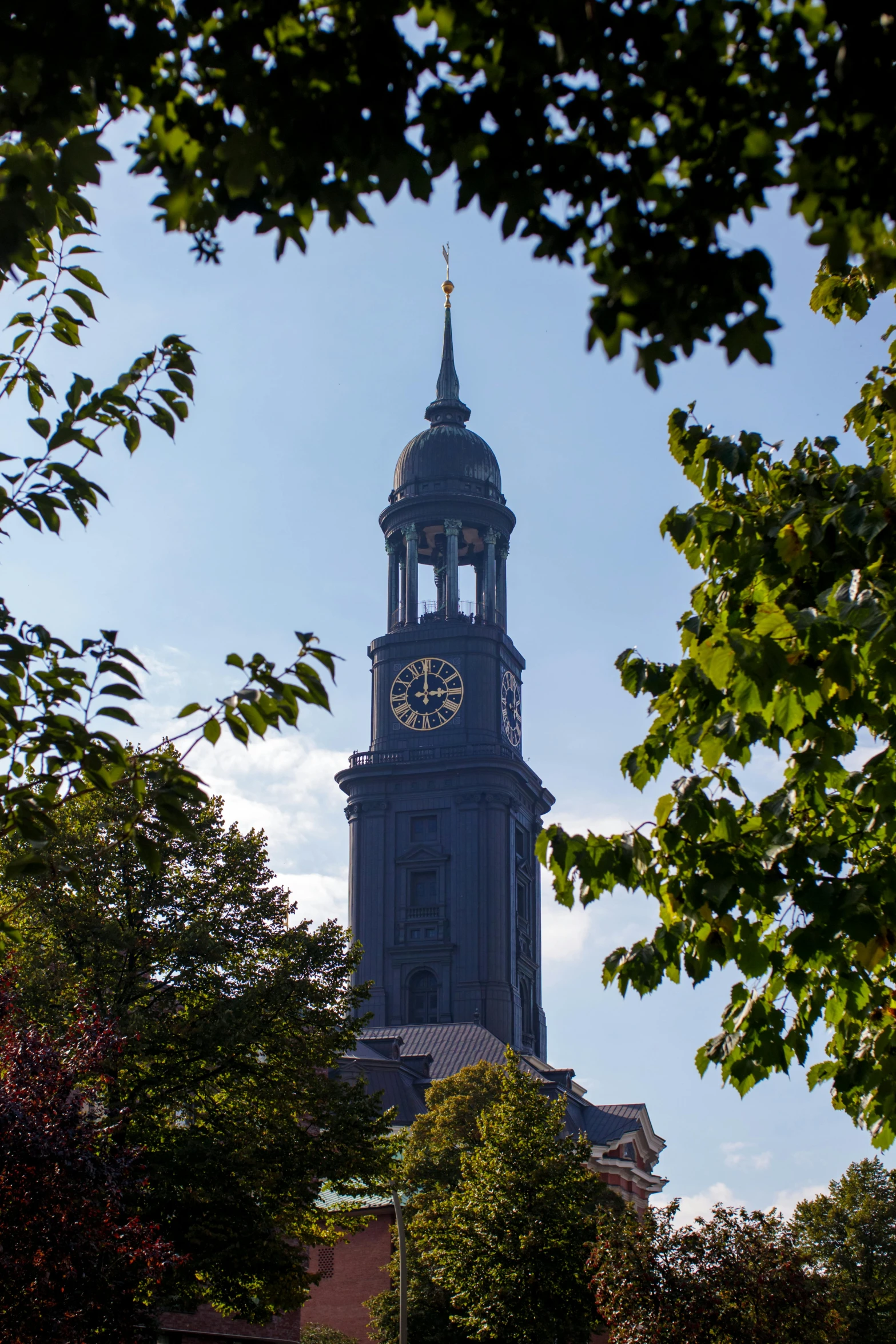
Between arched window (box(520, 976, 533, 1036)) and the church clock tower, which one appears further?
arched window (box(520, 976, 533, 1036))

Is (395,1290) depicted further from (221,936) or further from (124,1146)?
(124,1146)

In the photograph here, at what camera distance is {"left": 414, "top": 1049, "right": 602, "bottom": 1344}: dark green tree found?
40031 millimetres

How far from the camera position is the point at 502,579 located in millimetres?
101188

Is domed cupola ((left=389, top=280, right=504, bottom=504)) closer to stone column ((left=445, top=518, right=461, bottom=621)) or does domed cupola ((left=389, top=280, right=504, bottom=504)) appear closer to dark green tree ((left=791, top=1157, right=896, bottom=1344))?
stone column ((left=445, top=518, right=461, bottom=621))

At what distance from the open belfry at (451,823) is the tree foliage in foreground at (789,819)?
234ft

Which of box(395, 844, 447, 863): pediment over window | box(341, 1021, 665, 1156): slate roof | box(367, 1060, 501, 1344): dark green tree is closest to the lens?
box(367, 1060, 501, 1344): dark green tree

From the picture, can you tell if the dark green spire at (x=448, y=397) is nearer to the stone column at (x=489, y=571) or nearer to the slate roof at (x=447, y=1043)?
the stone column at (x=489, y=571)

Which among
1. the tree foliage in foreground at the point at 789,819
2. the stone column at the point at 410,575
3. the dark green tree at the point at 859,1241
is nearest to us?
the tree foliage in foreground at the point at 789,819

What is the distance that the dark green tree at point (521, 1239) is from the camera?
40031 mm

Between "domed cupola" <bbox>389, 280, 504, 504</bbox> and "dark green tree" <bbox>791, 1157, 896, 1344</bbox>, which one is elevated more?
"domed cupola" <bbox>389, 280, 504, 504</bbox>

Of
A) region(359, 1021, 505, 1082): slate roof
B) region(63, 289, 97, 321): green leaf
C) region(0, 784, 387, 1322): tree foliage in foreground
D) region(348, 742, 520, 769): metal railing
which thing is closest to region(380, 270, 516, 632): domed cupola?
region(348, 742, 520, 769): metal railing

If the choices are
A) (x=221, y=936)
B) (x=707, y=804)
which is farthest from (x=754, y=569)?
(x=221, y=936)

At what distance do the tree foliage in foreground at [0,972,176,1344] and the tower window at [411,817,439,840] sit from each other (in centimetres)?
6889

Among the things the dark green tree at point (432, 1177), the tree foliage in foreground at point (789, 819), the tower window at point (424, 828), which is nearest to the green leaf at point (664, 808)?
the tree foliage in foreground at point (789, 819)
